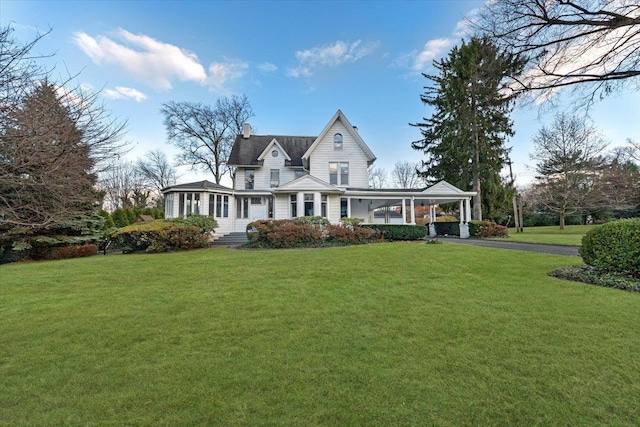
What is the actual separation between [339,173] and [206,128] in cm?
1934

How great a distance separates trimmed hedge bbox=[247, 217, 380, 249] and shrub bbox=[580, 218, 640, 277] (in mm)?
9391

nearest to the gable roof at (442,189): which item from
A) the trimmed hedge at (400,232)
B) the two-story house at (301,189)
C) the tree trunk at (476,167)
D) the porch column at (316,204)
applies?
the two-story house at (301,189)

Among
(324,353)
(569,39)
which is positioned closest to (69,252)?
(324,353)

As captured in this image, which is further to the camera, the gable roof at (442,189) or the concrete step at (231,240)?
the gable roof at (442,189)

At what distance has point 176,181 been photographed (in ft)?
138

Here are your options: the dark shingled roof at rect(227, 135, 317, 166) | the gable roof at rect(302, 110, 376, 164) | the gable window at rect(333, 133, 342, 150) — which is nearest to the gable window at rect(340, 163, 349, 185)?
the gable window at rect(333, 133, 342, 150)

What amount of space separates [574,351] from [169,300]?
6.57 metres

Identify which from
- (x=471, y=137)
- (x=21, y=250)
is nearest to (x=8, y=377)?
(x=21, y=250)

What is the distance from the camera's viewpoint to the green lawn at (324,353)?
8.07 feet

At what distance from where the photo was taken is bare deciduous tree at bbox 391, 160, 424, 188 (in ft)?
160

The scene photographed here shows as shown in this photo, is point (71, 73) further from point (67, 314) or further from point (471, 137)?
point (471, 137)

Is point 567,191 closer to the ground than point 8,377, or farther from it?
farther from it

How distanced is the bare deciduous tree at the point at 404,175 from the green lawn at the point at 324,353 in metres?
43.8

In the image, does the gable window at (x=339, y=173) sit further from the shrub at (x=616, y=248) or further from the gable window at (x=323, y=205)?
the shrub at (x=616, y=248)
